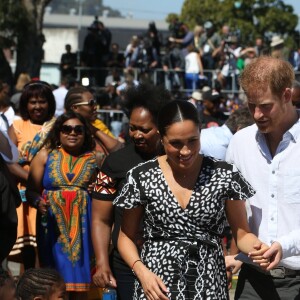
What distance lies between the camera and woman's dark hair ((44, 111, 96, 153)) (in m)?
7.90

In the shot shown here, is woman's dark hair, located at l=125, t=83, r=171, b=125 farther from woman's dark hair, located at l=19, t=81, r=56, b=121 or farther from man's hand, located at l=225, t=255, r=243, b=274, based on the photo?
woman's dark hair, located at l=19, t=81, r=56, b=121

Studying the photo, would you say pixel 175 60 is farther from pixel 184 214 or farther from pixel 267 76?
pixel 184 214

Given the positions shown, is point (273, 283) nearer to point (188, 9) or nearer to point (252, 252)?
point (252, 252)

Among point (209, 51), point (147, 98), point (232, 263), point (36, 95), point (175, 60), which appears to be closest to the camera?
point (232, 263)

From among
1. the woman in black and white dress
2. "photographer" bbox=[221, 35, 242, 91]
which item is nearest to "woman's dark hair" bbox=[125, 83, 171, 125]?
the woman in black and white dress

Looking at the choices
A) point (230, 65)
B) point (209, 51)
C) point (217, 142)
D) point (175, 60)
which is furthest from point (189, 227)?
point (209, 51)

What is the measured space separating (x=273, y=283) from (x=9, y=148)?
199cm

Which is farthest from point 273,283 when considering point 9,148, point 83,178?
point 83,178

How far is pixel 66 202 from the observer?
7715 mm

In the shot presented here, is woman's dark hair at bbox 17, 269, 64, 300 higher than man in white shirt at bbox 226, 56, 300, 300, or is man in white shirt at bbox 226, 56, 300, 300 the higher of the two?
man in white shirt at bbox 226, 56, 300, 300

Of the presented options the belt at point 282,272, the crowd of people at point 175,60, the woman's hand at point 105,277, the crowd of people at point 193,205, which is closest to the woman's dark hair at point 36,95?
the crowd of people at point 193,205

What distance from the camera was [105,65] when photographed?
2511 cm

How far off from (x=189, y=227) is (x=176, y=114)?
561mm

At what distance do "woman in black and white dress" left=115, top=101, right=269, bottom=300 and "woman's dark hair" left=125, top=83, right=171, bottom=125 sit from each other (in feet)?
3.54
